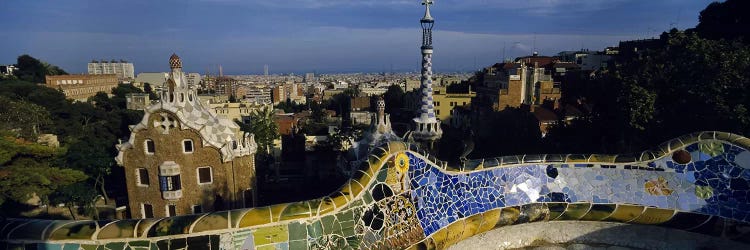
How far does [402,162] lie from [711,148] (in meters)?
4.94

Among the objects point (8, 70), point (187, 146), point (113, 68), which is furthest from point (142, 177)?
point (113, 68)

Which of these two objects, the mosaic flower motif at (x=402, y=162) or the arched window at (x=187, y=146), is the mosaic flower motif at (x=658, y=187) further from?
the arched window at (x=187, y=146)

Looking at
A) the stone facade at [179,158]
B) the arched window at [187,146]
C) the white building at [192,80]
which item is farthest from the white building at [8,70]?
the arched window at [187,146]

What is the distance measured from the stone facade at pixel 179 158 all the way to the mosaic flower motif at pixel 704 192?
520 inches

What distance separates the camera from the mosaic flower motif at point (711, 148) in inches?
270

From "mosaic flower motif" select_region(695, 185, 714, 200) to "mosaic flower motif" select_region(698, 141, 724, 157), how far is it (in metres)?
0.52

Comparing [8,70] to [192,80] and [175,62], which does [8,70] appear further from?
[175,62]

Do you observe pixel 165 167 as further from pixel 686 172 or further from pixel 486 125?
pixel 486 125

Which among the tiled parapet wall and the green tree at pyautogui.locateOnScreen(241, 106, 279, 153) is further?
the green tree at pyautogui.locateOnScreen(241, 106, 279, 153)

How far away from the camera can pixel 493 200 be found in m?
6.75

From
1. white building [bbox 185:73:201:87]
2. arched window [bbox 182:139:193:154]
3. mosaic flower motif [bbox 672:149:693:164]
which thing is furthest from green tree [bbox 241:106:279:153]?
mosaic flower motif [bbox 672:149:693:164]

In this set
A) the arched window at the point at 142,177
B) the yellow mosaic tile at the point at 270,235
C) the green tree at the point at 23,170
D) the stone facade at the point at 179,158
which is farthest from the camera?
the arched window at the point at 142,177

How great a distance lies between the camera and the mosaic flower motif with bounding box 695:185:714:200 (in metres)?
6.84

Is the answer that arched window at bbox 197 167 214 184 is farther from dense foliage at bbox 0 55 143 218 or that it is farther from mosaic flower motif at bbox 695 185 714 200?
mosaic flower motif at bbox 695 185 714 200
